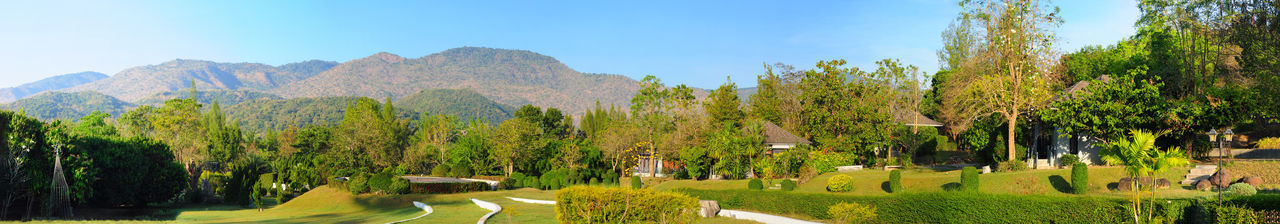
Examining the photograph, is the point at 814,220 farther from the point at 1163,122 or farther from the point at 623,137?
the point at 623,137

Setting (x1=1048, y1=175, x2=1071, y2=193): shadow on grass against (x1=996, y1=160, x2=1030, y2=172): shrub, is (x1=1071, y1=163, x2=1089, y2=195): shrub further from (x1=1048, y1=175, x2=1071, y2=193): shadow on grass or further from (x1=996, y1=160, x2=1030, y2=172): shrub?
(x1=996, y1=160, x2=1030, y2=172): shrub

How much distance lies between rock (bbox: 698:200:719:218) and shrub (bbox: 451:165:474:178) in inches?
1393

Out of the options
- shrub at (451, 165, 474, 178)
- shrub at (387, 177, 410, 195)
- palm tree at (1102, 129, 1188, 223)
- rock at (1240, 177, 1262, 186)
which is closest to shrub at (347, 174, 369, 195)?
shrub at (387, 177, 410, 195)

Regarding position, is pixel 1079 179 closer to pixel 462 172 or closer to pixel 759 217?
pixel 759 217

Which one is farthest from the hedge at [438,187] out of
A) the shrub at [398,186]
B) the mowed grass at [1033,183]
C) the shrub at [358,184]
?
the mowed grass at [1033,183]

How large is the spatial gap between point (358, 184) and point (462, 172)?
14.4 metres

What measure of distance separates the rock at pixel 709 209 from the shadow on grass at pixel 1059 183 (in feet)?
41.4

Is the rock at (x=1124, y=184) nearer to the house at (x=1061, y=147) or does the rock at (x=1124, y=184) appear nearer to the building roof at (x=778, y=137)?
the house at (x=1061, y=147)

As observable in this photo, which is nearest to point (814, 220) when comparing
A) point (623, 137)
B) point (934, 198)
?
point (934, 198)

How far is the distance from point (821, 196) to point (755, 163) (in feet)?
57.7

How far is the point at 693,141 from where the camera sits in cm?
5309

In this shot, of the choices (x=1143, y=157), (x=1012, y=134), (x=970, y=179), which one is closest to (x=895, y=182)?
(x=970, y=179)

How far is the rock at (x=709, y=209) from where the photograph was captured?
27.4 m

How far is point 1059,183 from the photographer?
89.7 feet
